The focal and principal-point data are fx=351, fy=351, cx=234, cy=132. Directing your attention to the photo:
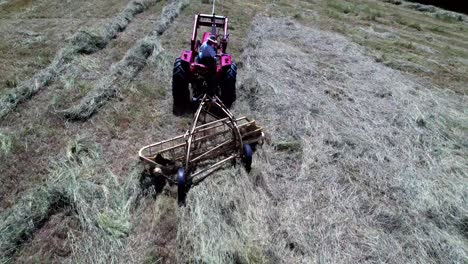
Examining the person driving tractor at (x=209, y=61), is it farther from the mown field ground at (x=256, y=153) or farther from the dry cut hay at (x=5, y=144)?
the dry cut hay at (x=5, y=144)

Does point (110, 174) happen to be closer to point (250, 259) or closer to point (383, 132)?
point (250, 259)

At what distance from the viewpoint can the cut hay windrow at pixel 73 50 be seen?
668 centimetres

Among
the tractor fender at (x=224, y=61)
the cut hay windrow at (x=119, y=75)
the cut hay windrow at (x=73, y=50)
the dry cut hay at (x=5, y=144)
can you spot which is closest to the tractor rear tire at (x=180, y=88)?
the tractor fender at (x=224, y=61)

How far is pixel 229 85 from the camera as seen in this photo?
6.82 meters

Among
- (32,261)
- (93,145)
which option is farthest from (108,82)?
(32,261)

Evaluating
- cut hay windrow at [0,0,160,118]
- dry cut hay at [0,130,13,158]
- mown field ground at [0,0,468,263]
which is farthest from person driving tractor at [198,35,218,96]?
cut hay windrow at [0,0,160,118]

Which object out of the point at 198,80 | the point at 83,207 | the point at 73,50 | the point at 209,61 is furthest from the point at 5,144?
the point at 73,50

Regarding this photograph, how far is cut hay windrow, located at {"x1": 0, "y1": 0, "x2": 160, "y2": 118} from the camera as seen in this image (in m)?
6.68

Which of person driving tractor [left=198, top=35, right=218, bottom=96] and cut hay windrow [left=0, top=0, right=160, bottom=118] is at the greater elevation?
person driving tractor [left=198, top=35, right=218, bottom=96]

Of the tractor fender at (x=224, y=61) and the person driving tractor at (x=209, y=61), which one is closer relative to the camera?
the person driving tractor at (x=209, y=61)

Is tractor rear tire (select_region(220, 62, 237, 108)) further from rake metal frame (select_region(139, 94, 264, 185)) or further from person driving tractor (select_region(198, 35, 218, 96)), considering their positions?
rake metal frame (select_region(139, 94, 264, 185))

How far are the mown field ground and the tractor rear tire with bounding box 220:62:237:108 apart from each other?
0.98ft

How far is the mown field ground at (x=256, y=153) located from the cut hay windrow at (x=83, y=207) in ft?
0.06

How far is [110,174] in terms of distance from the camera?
200 inches
